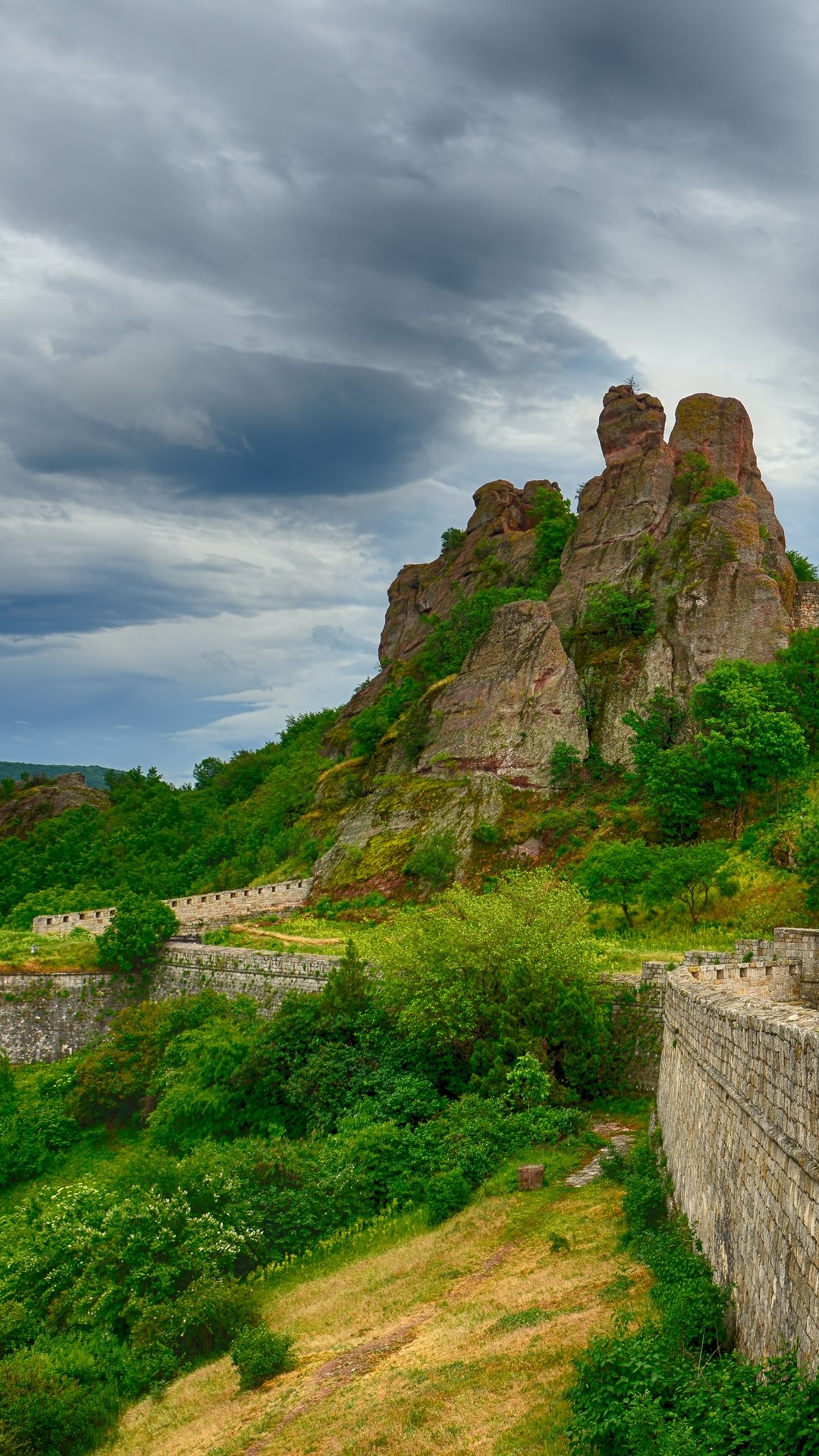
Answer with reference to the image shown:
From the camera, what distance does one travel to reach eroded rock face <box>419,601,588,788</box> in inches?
2040

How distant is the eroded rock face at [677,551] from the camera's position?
5122 cm

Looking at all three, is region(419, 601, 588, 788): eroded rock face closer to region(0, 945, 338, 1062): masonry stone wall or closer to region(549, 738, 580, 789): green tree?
region(549, 738, 580, 789): green tree

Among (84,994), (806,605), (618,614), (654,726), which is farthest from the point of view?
(806,605)

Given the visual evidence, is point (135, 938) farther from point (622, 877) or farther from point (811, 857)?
point (811, 857)

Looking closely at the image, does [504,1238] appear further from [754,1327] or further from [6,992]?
[6,992]

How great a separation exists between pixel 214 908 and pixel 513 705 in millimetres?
18774

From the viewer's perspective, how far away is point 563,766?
50.5 m

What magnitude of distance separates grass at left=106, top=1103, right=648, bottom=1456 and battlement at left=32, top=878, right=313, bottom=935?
1134 inches

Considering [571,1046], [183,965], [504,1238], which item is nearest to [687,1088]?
[504,1238]

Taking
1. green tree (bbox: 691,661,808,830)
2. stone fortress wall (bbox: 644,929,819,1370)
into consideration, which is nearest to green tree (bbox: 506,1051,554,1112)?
stone fortress wall (bbox: 644,929,819,1370)

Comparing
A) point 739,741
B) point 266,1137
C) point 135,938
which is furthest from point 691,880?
point 135,938

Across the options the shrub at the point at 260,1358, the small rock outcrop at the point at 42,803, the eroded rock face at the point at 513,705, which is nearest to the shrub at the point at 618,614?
the eroded rock face at the point at 513,705

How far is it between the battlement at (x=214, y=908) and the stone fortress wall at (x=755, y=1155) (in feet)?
116

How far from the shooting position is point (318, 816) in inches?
2397
